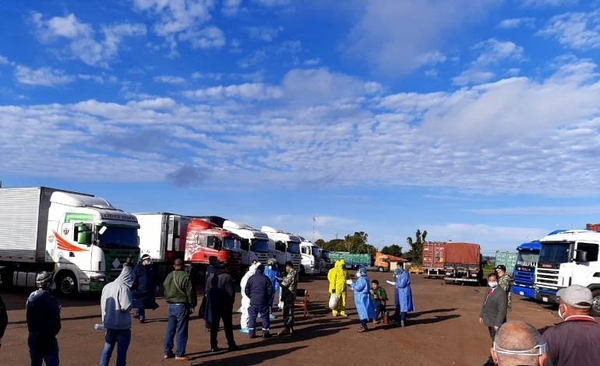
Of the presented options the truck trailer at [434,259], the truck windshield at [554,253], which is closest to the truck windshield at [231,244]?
the truck windshield at [554,253]

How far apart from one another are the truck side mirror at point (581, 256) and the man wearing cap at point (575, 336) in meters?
17.6

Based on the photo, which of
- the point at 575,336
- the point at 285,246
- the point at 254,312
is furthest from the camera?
the point at 285,246

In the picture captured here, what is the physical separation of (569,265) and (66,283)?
18248mm

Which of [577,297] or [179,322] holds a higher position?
[577,297]

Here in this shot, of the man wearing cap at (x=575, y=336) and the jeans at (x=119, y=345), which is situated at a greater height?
the man wearing cap at (x=575, y=336)

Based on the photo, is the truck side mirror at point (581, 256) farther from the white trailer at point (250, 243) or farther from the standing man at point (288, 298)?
the white trailer at point (250, 243)

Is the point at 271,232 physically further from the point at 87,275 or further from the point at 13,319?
the point at 13,319

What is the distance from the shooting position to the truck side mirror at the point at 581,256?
19547 millimetres

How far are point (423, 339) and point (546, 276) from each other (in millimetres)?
10908

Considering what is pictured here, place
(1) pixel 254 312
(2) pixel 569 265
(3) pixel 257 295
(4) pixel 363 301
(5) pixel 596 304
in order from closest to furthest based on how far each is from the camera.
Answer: (3) pixel 257 295
(1) pixel 254 312
(4) pixel 363 301
(5) pixel 596 304
(2) pixel 569 265

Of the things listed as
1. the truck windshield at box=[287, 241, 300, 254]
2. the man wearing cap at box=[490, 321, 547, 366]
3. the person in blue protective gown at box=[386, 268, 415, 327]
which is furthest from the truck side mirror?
the truck windshield at box=[287, 241, 300, 254]

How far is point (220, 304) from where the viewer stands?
391 inches

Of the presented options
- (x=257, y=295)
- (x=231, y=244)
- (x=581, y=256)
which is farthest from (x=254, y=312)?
(x=231, y=244)

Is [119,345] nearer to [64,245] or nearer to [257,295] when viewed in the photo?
[257,295]
